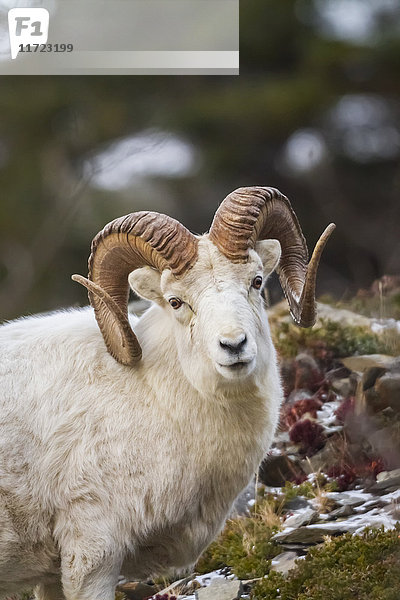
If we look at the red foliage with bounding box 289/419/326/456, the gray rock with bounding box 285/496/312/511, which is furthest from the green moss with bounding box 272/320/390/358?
the gray rock with bounding box 285/496/312/511

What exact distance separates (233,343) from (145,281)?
32.7 inches

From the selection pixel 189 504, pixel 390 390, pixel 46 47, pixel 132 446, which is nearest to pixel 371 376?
pixel 390 390

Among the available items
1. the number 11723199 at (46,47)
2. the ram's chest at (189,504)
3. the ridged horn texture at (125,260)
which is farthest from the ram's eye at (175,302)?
the number 11723199 at (46,47)

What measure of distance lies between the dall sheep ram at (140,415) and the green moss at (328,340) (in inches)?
107

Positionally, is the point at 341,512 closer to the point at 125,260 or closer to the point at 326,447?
the point at 326,447

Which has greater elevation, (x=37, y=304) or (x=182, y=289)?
(x=182, y=289)

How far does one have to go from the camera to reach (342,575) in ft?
17.6

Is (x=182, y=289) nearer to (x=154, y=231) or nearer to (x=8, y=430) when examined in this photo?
(x=154, y=231)

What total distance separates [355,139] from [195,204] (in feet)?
7.15

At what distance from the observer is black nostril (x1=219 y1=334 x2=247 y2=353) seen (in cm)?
404

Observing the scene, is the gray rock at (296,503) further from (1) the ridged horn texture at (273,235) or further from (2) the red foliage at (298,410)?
(1) the ridged horn texture at (273,235)

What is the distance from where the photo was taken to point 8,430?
4.68m

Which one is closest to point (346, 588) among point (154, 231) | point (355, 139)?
point (154, 231)

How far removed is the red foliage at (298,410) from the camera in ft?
23.1
